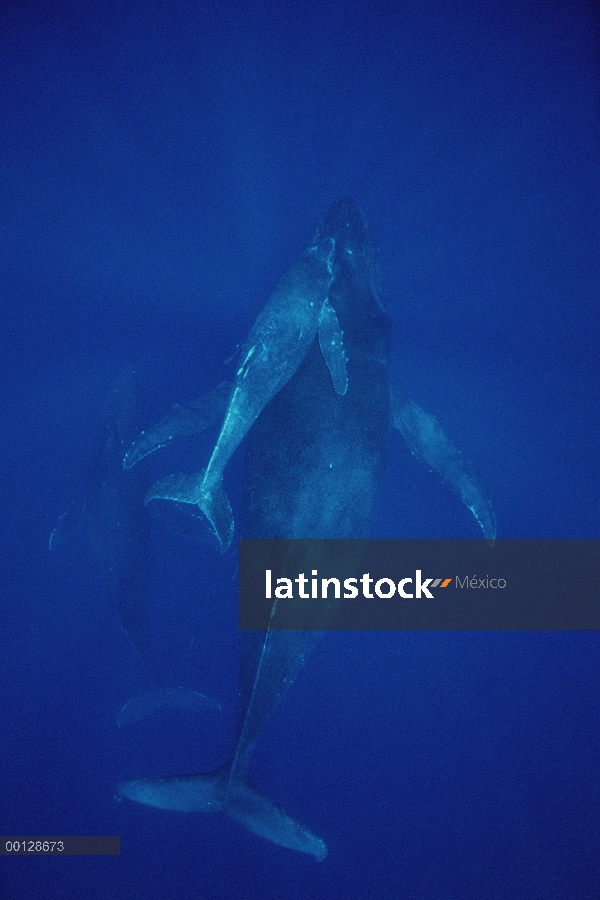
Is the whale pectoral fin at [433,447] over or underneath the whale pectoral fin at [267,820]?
over

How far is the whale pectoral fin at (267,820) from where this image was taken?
5906 mm

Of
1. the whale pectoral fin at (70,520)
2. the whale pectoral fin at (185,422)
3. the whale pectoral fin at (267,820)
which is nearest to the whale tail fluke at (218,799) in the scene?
the whale pectoral fin at (267,820)

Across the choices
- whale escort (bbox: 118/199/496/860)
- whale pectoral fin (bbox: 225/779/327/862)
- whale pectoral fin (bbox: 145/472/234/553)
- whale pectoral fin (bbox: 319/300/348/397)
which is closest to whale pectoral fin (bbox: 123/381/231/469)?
whale escort (bbox: 118/199/496/860)

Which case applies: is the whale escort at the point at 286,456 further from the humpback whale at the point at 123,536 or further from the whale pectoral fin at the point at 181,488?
the humpback whale at the point at 123,536

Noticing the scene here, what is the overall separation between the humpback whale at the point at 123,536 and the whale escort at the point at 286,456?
2361mm

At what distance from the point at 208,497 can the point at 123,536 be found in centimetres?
417

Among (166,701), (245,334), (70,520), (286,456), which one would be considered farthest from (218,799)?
(245,334)

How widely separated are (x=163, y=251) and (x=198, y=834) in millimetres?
13462

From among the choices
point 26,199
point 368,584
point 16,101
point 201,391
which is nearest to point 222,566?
point 201,391

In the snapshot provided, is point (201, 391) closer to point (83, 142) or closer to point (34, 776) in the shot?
point (83, 142)

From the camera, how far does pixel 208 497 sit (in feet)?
17.7

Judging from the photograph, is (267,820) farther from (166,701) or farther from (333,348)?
(333,348)

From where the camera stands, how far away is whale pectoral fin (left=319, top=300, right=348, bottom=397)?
6098mm

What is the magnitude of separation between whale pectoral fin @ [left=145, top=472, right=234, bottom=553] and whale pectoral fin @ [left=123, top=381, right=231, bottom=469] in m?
1.51
